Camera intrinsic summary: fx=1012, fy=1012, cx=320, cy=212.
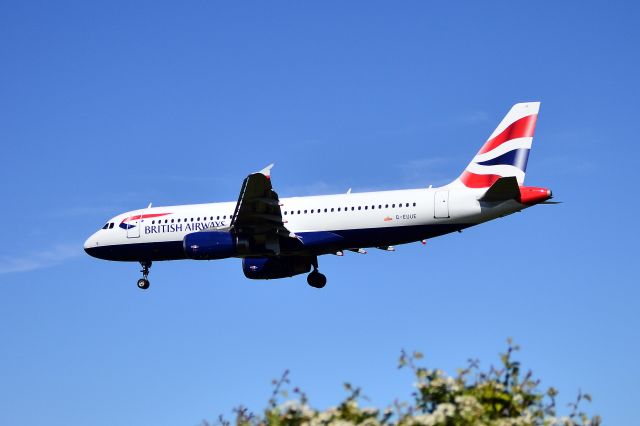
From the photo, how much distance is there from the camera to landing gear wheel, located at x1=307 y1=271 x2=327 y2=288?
50531 millimetres

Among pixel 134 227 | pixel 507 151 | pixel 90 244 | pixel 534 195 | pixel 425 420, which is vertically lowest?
pixel 425 420

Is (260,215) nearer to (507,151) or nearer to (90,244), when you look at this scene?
(507,151)

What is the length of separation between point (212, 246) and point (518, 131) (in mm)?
14435

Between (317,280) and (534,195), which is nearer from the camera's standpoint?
(534,195)

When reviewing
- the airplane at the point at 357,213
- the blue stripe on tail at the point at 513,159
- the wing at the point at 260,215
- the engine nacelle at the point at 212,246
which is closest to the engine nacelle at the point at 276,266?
the airplane at the point at 357,213

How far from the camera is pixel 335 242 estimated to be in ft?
148

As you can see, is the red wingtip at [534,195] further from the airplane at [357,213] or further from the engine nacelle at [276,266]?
the engine nacelle at [276,266]

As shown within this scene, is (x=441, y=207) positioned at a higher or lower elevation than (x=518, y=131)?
lower

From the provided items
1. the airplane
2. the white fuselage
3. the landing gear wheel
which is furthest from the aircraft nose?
the landing gear wheel

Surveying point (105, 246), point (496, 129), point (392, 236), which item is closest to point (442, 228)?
point (392, 236)

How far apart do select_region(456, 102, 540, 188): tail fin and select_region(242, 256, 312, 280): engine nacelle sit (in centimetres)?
995

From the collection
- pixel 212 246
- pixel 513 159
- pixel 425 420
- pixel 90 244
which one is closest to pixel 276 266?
pixel 212 246

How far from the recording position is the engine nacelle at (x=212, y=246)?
148ft

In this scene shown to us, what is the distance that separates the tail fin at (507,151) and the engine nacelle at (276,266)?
32.6 ft
